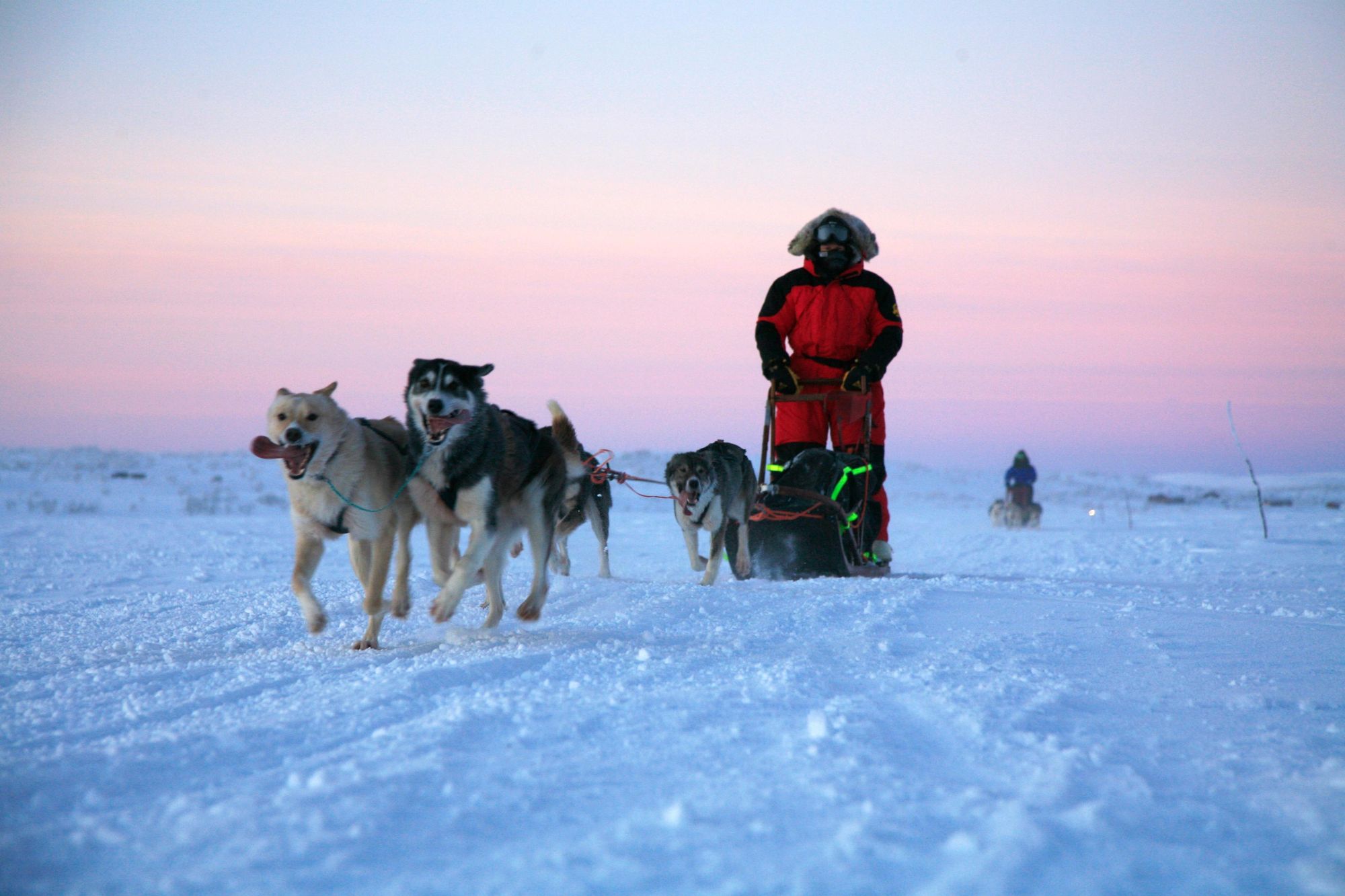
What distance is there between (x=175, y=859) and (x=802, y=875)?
3.31 feet

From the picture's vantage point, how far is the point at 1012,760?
217cm

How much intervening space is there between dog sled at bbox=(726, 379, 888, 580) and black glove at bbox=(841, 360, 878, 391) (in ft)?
0.25

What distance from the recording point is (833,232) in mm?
6168

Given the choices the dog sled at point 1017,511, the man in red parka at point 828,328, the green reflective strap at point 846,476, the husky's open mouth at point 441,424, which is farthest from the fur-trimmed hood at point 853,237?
the dog sled at point 1017,511

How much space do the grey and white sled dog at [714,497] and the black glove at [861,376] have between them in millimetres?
1041

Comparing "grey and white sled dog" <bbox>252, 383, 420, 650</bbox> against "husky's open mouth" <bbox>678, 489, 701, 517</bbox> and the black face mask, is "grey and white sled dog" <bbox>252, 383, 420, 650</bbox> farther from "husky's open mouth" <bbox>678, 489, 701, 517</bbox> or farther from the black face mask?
the black face mask

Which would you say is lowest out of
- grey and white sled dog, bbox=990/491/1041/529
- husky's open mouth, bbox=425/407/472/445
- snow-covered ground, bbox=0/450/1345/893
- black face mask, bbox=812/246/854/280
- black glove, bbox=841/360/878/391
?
grey and white sled dog, bbox=990/491/1041/529

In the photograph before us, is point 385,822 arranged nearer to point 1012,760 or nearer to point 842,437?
point 1012,760

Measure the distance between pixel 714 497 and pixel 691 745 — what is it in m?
4.20

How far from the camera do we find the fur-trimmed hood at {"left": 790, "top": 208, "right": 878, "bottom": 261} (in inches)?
243

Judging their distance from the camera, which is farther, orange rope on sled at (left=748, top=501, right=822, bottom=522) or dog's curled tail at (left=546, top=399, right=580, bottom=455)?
orange rope on sled at (left=748, top=501, right=822, bottom=522)

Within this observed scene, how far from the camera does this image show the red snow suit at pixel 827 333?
609 centimetres

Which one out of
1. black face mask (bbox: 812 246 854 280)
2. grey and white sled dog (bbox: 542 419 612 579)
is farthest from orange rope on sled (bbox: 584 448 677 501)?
black face mask (bbox: 812 246 854 280)

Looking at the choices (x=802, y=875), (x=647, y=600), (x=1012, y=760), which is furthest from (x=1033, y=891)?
(x=647, y=600)
